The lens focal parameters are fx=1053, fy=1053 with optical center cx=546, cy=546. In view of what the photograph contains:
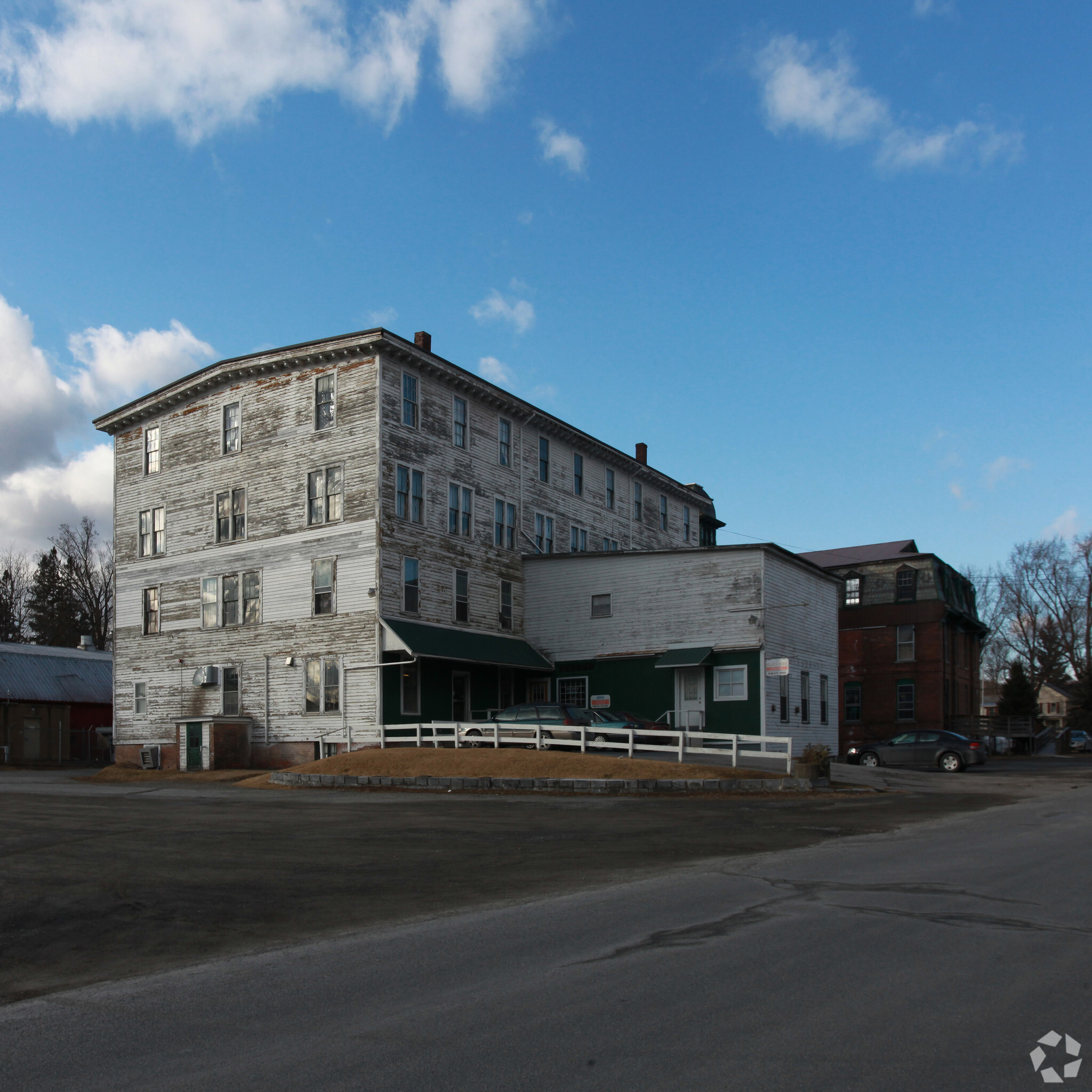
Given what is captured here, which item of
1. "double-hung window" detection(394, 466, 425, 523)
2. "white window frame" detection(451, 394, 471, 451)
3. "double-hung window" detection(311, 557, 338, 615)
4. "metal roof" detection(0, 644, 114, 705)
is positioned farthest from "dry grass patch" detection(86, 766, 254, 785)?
"metal roof" detection(0, 644, 114, 705)

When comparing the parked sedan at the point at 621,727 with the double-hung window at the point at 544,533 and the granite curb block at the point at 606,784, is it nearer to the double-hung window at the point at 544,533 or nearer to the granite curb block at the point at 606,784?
the granite curb block at the point at 606,784

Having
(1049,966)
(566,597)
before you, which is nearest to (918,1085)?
(1049,966)

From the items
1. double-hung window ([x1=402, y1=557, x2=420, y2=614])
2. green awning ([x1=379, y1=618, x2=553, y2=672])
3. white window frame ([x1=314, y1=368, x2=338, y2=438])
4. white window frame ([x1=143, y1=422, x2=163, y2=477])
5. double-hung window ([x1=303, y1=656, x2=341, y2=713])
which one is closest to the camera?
green awning ([x1=379, y1=618, x2=553, y2=672])

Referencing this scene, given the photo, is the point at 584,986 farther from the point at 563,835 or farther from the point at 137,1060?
the point at 563,835

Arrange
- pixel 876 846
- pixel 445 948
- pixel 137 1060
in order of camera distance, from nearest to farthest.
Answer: pixel 137 1060 < pixel 445 948 < pixel 876 846

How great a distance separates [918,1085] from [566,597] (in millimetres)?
33243

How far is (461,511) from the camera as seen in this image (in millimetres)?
36344

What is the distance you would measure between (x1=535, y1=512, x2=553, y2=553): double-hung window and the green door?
13696 millimetres

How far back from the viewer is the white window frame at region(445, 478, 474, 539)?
3575 centimetres

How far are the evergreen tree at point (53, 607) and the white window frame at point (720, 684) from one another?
Answer: 2137 inches

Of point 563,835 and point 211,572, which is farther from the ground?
point 211,572

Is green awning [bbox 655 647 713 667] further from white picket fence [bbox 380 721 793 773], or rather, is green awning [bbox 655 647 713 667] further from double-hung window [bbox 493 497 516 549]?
double-hung window [bbox 493 497 516 549]

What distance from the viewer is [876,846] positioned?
Result: 45.2 ft

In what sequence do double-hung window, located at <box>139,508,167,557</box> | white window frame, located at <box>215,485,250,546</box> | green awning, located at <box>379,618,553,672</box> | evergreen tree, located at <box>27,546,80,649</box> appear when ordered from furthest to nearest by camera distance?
evergreen tree, located at <box>27,546,80,649</box> → double-hung window, located at <box>139,508,167,557</box> → white window frame, located at <box>215,485,250,546</box> → green awning, located at <box>379,618,553,672</box>
